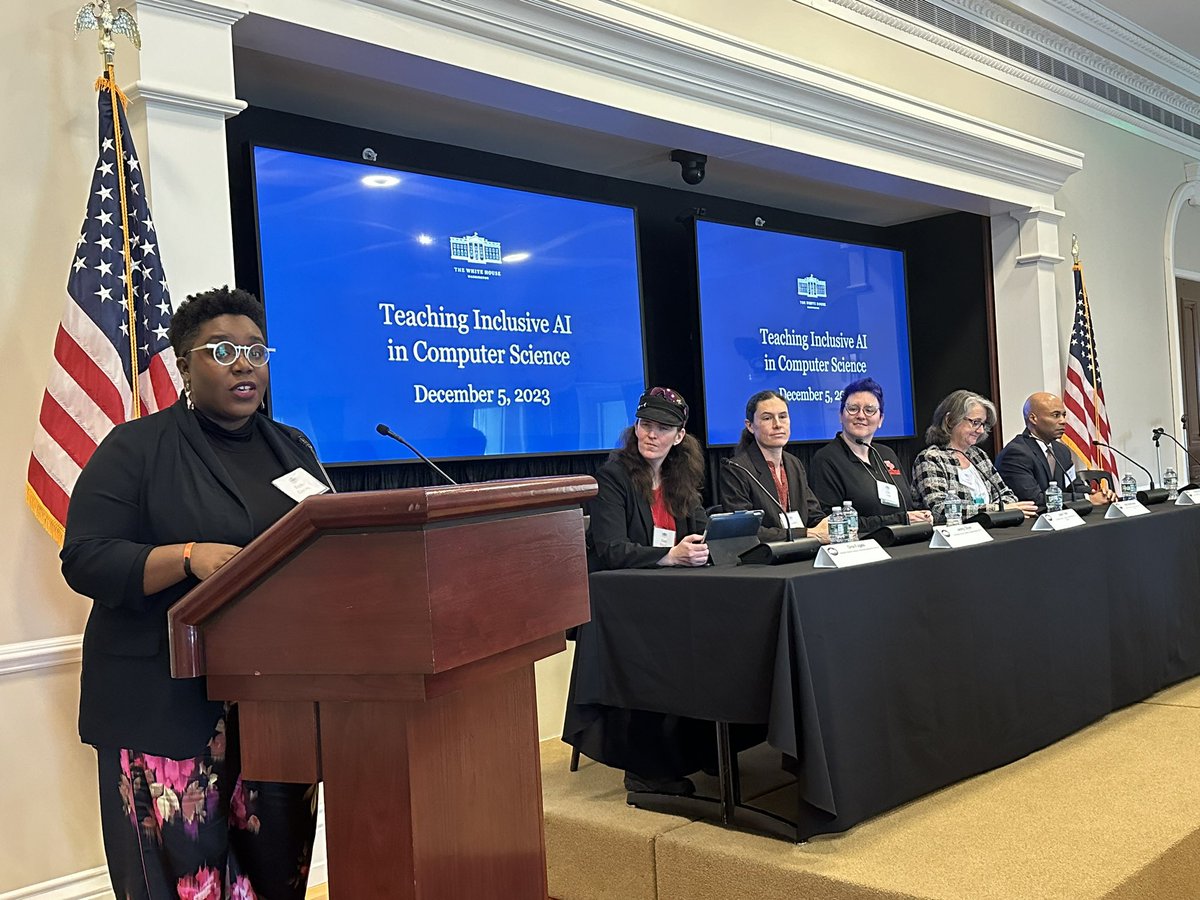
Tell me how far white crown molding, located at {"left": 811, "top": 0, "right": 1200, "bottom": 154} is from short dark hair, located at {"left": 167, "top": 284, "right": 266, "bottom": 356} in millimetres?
4554

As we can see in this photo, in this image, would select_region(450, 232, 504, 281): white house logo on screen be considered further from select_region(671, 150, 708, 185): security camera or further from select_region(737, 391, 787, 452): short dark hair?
select_region(737, 391, 787, 452): short dark hair

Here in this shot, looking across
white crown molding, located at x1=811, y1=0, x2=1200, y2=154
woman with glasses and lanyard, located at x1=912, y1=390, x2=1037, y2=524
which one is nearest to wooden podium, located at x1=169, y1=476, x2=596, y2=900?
woman with glasses and lanyard, located at x1=912, y1=390, x2=1037, y2=524

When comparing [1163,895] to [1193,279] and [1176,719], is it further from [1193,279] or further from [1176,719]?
[1193,279]

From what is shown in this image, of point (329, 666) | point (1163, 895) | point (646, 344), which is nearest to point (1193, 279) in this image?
point (646, 344)

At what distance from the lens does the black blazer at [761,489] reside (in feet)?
12.5

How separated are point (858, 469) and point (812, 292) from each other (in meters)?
2.41

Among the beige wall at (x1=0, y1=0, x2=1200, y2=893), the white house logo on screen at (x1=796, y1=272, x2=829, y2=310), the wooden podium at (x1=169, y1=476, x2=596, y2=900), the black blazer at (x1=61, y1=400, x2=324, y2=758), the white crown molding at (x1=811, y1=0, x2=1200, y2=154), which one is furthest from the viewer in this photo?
the white house logo on screen at (x1=796, y1=272, x2=829, y2=310)

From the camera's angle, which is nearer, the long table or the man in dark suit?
the long table

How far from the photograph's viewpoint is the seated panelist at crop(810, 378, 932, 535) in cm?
415

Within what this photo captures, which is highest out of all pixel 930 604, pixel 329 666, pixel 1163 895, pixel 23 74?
pixel 23 74

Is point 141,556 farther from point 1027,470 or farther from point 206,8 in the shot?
point 1027,470

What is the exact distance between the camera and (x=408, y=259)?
4.50 meters

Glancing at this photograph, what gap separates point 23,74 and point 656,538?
82.2 inches

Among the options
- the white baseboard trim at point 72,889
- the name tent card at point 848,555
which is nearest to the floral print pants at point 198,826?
the white baseboard trim at point 72,889
